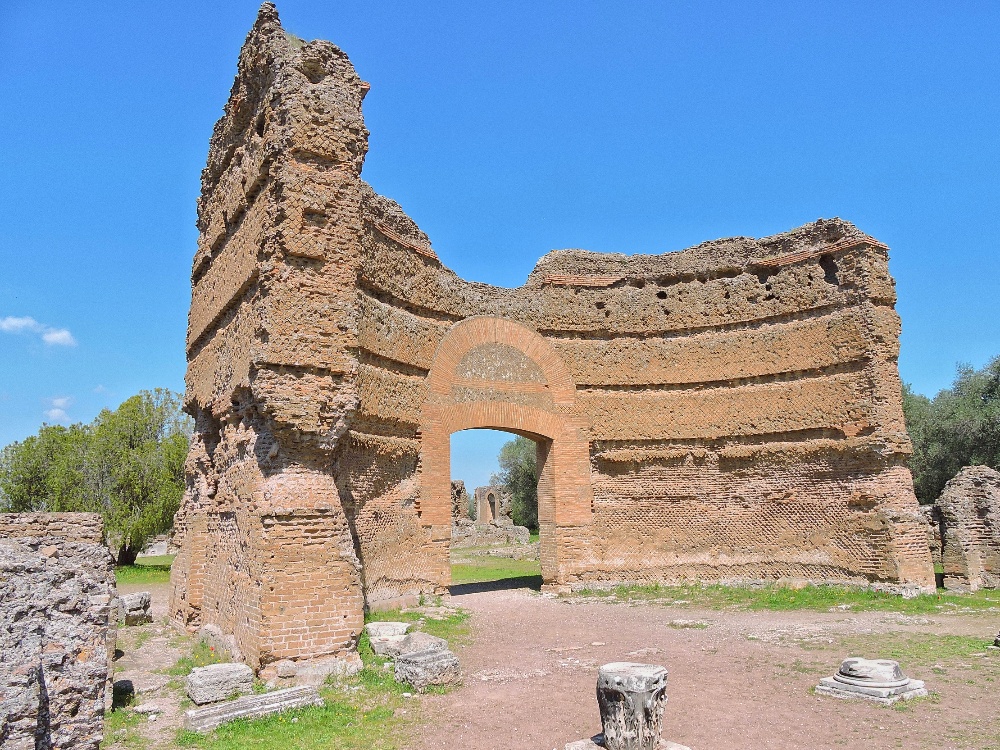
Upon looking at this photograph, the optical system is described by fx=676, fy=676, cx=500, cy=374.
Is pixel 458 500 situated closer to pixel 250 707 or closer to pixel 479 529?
pixel 479 529

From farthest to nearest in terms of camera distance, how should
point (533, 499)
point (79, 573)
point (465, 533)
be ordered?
point (533, 499) < point (465, 533) < point (79, 573)

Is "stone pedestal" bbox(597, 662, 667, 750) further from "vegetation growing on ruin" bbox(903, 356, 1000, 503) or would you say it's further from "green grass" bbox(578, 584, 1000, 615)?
"vegetation growing on ruin" bbox(903, 356, 1000, 503)

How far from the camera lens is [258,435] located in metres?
8.32

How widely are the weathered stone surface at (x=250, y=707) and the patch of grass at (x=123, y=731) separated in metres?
0.39

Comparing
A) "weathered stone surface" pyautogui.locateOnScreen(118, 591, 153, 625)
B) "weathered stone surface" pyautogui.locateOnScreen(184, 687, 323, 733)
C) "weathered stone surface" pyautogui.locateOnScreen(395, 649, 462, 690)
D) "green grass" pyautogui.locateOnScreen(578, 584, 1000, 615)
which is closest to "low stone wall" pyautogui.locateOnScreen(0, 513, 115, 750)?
"weathered stone surface" pyautogui.locateOnScreen(184, 687, 323, 733)

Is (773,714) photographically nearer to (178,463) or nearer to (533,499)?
(178,463)

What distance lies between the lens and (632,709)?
505 cm

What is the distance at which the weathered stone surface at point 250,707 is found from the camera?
592cm

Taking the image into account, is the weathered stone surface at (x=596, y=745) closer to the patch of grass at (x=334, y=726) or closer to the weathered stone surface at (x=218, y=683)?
the patch of grass at (x=334, y=726)

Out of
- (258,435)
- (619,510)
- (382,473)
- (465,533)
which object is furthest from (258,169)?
(465,533)

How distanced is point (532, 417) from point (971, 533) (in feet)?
28.8

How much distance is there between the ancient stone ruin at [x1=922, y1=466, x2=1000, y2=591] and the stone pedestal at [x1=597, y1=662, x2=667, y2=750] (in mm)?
10195

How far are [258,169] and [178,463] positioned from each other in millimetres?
17029

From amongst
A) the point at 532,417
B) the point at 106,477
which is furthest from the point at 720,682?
the point at 106,477
